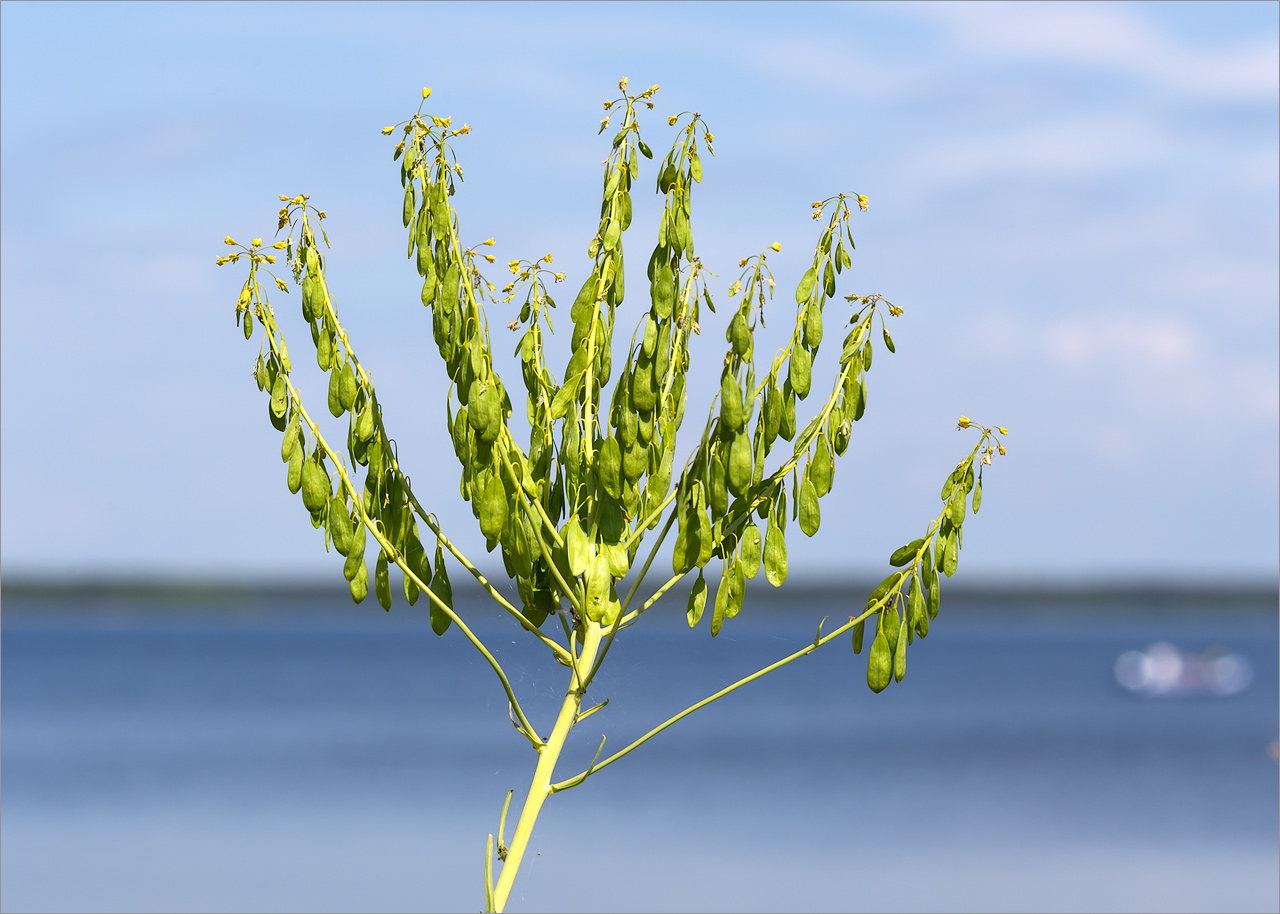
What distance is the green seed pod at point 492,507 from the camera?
3006 mm

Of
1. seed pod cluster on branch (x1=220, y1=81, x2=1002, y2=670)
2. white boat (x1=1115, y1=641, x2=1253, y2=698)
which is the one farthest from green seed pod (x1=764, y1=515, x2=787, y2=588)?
white boat (x1=1115, y1=641, x2=1253, y2=698)

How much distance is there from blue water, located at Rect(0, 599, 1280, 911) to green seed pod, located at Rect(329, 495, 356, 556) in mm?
726

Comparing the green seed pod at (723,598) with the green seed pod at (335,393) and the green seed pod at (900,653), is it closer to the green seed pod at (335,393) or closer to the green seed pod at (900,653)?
the green seed pod at (900,653)

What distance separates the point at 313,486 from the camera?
10.3ft

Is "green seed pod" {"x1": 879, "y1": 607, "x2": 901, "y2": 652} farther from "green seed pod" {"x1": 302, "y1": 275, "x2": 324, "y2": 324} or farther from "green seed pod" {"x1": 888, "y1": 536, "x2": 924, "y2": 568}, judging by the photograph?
"green seed pod" {"x1": 302, "y1": 275, "x2": 324, "y2": 324}

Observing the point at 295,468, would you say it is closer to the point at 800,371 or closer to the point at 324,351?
the point at 324,351

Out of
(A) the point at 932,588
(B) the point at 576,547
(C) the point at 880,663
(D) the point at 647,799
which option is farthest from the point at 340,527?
(D) the point at 647,799

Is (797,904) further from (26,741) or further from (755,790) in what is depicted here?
(26,741)

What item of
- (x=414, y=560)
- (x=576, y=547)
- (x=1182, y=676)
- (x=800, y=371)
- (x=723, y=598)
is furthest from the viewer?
(x=1182, y=676)

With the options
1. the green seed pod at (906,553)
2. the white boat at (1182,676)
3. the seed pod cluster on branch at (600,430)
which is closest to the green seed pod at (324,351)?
the seed pod cluster on branch at (600,430)

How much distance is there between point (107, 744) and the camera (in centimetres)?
3244

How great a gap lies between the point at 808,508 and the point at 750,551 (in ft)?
0.56

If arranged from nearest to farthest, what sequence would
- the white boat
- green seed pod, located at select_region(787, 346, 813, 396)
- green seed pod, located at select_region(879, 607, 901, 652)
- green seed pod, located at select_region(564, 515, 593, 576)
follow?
green seed pod, located at select_region(564, 515, 593, 576) < green seed pod, located at select_region(787, 346, 813, 396) < green seed pod, located at select_region(879, 607, 901, 652) < the white boat

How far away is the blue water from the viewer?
14398 millimetres
